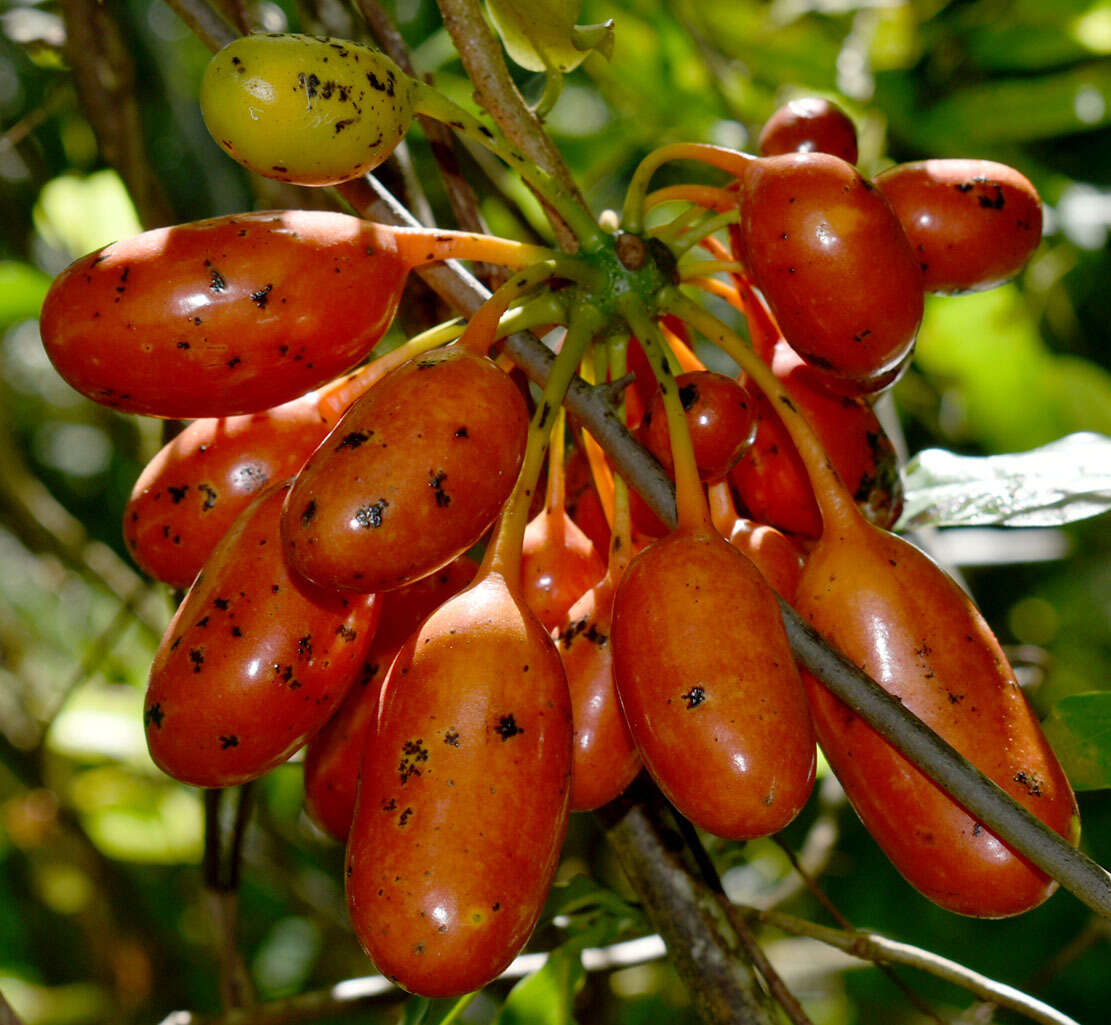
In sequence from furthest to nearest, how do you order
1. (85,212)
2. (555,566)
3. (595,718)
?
(85,212) < (555,566) < (595,718)

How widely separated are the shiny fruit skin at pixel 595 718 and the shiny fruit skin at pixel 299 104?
0.35 m

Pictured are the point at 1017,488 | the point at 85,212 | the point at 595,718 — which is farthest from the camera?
the point at 85,212

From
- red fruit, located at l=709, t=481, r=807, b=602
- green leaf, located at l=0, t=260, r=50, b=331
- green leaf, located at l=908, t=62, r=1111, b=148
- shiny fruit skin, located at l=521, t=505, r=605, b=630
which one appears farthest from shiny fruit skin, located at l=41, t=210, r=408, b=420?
green leaf, located at l=908, t=62, r=1111, b=148

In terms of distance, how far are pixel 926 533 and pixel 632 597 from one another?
0.82 meters

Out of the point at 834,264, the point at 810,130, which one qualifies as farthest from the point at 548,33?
the point at 834,264

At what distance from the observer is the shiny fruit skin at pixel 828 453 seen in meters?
0.95

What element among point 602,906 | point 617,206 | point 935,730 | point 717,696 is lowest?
point 602,906

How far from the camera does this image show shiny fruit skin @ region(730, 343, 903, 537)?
952mm

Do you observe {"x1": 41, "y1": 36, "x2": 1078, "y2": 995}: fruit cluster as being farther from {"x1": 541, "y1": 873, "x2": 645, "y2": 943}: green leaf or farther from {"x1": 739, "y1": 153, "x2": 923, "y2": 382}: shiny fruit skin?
{"x1": 541, "y1": 873, "x2": 645, "y2": 943}: green leaf

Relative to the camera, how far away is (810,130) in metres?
1.03

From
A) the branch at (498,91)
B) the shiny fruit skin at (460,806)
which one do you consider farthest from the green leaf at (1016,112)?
the shiny fruit skin at (460,806)

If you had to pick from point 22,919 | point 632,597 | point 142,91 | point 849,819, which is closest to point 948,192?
point 632,597

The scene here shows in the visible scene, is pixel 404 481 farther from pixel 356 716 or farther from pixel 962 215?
pixel 962 215

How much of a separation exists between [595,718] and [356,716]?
0.68 feet
